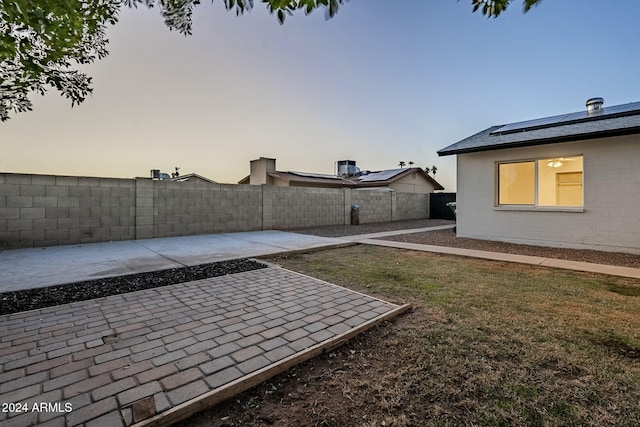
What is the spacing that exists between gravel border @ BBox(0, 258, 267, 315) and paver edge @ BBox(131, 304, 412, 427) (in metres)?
2.81

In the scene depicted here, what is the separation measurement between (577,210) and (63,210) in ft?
42.9

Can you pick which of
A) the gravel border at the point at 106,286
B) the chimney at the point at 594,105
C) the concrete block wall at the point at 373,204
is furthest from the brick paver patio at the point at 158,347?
the concrete block wall at the point at 373,204

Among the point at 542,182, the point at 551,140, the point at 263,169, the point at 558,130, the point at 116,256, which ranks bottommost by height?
the point at 116,256

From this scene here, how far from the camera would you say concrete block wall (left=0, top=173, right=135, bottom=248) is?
6.86 metres

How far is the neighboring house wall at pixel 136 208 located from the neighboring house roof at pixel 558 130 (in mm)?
6337

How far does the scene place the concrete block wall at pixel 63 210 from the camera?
22.5 feet

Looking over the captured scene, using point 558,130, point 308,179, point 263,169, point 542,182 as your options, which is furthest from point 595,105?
point 263,169

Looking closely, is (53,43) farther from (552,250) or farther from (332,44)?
(552,250)

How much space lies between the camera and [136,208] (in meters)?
8.57

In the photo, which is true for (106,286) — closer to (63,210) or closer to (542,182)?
(63,210)

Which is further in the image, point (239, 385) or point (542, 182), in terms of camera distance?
point (542, 182)

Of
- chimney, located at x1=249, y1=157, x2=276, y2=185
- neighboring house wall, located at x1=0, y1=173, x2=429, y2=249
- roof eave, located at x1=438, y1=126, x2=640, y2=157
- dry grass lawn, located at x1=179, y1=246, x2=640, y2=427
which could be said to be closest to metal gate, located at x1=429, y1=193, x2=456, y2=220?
neighboring house wall, located at x1=0, y1=173, x2=429, y2=249

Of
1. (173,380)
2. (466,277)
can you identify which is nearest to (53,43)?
(173,380)

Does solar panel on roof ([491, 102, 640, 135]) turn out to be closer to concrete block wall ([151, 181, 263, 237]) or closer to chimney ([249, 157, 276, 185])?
concrete block wall ([151, 181, 263, 237])
